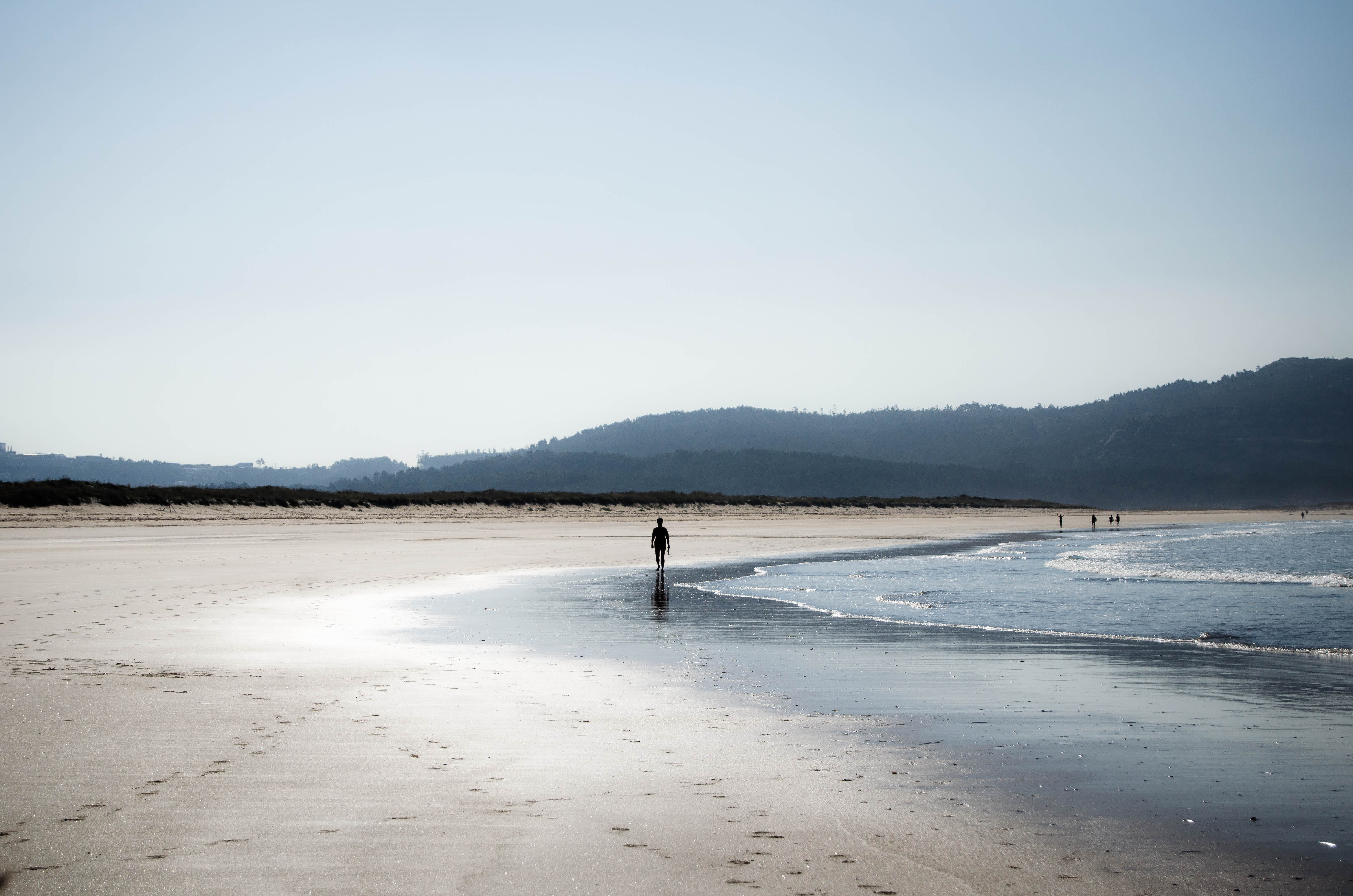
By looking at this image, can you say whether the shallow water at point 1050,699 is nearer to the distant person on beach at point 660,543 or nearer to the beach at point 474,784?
the beach at point 474,784

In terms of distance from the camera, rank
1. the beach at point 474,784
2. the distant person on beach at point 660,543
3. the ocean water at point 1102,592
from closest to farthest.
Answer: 1. the beach at point 474,784
2. the ocean water at point 1102,592
3. the distant person on beach at point 660,543

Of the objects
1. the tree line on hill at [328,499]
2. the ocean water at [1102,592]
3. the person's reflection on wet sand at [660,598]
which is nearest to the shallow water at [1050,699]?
the person's reflection on wet sand at [660,598]

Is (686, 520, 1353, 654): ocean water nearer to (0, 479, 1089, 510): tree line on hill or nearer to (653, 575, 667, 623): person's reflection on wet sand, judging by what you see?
(653, 575, 667, 623): person's reflection on wet sand

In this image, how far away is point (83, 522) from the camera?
53.1 m

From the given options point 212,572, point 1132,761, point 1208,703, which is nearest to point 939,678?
point 1208,703

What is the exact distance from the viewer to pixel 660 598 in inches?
754

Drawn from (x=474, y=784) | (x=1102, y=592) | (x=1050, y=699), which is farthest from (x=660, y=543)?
(x=474, y=784)

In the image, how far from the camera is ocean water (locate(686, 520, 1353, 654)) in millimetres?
14641

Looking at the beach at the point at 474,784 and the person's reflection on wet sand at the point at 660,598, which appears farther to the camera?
the person's reflection on wet sand at the point at 660,598

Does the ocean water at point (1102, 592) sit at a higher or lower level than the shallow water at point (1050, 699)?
lower

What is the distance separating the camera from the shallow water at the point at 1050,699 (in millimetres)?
5844

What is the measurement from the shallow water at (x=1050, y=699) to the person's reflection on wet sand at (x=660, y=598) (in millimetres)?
128

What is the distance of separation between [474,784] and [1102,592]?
18.2 meters

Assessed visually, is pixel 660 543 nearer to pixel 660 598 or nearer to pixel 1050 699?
pixel 660 598
